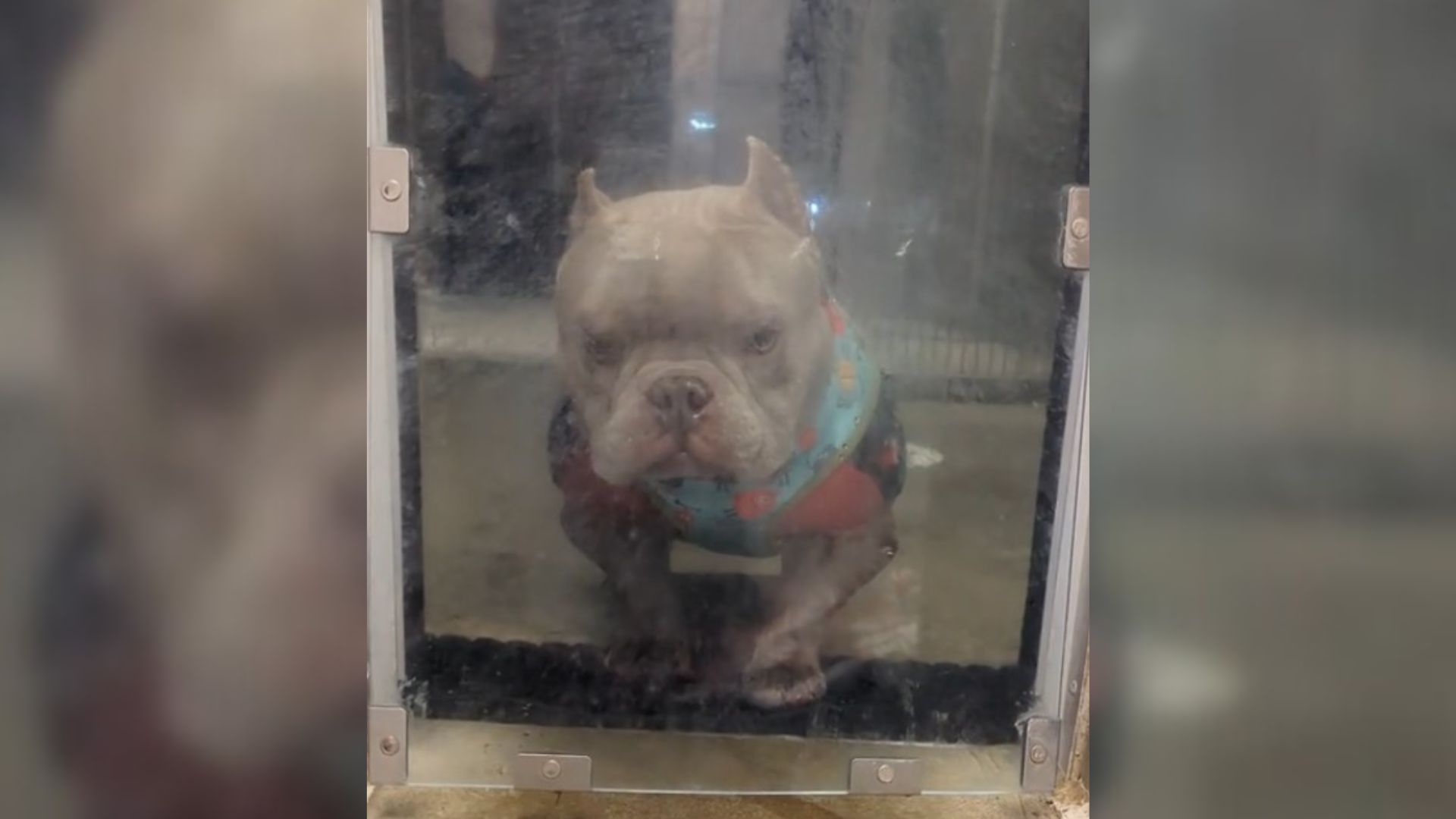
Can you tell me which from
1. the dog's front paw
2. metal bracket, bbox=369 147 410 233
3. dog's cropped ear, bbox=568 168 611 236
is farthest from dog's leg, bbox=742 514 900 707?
metal bracket, bbox=369 147 410 233

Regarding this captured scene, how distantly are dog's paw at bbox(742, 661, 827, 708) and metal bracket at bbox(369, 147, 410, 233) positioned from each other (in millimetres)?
508

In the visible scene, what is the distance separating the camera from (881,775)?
0.90 m

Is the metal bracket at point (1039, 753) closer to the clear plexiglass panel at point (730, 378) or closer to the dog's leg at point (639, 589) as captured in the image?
the clear plexiglass panel at point (730, 378)

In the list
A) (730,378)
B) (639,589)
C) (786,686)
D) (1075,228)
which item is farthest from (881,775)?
(1075,228)

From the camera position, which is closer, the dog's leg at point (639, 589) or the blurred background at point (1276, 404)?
the blurred background at point (1276, 404)

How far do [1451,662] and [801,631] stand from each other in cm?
53

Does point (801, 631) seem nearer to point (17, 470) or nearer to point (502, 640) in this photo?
point (502, 640)

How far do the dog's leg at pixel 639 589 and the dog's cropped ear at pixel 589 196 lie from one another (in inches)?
10.2

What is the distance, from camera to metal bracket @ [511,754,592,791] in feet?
2.93

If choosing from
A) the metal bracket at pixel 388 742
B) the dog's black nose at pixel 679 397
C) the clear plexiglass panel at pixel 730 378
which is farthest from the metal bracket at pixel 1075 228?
the metal bracket at pixel 388 742

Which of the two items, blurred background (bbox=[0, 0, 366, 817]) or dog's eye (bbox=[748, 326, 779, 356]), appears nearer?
blurred background (bbox=[0, 0, 366, 817])

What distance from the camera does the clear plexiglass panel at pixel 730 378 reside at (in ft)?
2.71

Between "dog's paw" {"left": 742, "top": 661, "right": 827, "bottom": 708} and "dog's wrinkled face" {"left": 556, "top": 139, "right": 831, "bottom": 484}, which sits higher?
"dog's wrinkled face" {"left": 556, "top": 139, "right": 831, "bottom": 484}

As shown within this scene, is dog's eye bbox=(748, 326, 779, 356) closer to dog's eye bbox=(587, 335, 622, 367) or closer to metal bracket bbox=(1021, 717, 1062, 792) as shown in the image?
dog's eye bbox=(587, 335, 622, 367)
